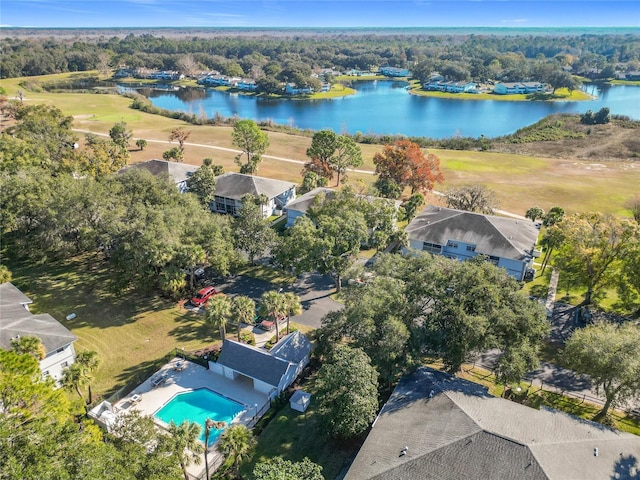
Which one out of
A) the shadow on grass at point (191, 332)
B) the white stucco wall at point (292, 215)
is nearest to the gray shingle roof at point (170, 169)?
the white stucco wall at point (292, 215)

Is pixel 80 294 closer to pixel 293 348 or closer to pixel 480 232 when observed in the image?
pixel 293 348

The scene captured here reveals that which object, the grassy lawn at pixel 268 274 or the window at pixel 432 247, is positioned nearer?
the grassy lawn at pixel 268 274

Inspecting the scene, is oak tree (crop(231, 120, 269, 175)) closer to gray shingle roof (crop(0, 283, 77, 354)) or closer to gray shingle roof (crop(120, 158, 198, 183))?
gray shingle roof (crop(120, 158, 198, 183))

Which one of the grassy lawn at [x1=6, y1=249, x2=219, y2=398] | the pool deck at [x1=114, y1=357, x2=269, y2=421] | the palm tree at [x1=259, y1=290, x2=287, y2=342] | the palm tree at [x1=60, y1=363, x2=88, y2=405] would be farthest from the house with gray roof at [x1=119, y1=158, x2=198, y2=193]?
the palm tree at [x1=60, y1=363, x2=88, y2=405]

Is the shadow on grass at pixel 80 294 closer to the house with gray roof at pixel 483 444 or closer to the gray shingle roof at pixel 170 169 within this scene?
the gray shingle roof at pixel 170 169

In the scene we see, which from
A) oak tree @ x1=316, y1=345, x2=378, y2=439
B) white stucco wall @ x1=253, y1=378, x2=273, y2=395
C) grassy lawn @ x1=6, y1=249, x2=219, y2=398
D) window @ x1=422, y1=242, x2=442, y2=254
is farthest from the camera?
window @ x1=422, y1=242, x2=442, y2=254
